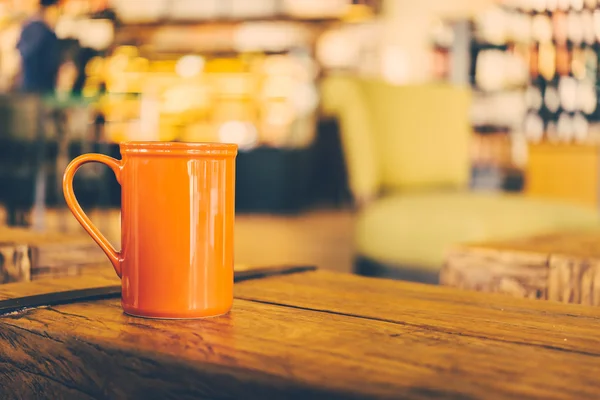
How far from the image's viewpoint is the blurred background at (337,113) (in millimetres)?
2469

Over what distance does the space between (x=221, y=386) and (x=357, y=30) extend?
7.02m

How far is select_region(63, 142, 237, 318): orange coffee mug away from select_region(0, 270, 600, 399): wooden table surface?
0.08ft

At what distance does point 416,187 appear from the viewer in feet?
8.87

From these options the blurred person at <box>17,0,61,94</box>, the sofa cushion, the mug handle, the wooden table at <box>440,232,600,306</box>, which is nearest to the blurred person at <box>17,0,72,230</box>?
the blurred person at <box>17,0,61,94</box>

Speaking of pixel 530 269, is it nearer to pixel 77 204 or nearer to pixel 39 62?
pixel 77 204

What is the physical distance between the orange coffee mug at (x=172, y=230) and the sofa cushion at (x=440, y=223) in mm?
1394

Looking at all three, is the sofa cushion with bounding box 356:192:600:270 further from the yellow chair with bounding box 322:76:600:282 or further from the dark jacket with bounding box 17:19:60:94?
the dark jacket with bounding box 17:19:60:94

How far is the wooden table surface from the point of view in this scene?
43cm

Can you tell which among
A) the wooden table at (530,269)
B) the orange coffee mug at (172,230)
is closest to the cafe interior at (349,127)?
the wooden table at (530,269)

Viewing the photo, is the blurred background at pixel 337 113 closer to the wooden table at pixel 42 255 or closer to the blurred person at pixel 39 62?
the blurred person at pixel 39 62

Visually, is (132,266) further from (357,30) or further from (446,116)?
(357,30)

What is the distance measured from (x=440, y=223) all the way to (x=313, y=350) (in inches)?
61.4

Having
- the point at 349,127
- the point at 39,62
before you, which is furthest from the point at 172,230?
the point at 39,62

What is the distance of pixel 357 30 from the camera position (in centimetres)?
718
